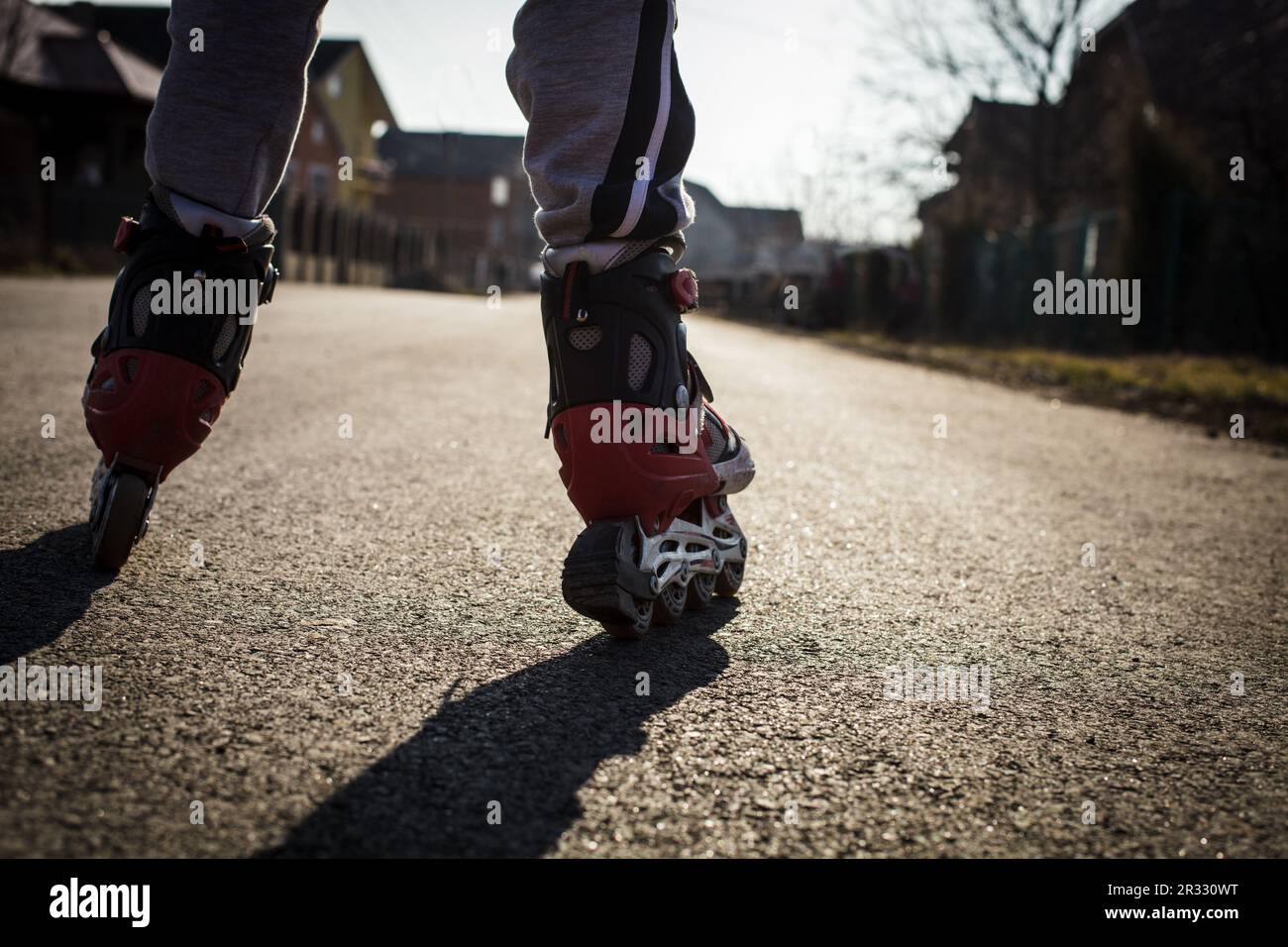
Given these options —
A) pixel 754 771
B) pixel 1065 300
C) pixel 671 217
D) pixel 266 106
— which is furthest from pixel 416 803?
pixel 1065 300

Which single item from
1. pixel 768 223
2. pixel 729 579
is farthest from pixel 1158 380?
pixel 768 223

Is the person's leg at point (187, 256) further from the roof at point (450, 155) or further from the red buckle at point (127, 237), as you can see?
the roof at point (450, 155)

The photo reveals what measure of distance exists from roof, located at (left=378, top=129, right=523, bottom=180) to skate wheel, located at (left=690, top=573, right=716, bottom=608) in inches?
2984

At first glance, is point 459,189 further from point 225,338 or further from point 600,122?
point 600,122

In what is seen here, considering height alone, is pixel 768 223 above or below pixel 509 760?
above

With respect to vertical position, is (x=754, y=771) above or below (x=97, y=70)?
below

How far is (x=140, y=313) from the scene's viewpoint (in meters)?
2.09

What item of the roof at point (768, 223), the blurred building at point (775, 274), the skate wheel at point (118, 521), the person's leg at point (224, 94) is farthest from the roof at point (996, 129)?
the skate wheel at point (118, 521)

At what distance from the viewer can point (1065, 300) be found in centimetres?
1741

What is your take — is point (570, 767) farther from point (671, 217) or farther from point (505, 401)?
point (505, 401)

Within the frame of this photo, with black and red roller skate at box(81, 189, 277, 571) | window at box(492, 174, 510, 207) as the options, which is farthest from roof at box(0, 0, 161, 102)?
window at box(492, 174, 510, 207)

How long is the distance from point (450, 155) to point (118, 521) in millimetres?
78307

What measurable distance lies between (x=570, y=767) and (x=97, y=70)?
33.1 m

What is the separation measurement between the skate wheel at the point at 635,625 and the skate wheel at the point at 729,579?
1.16 feet
